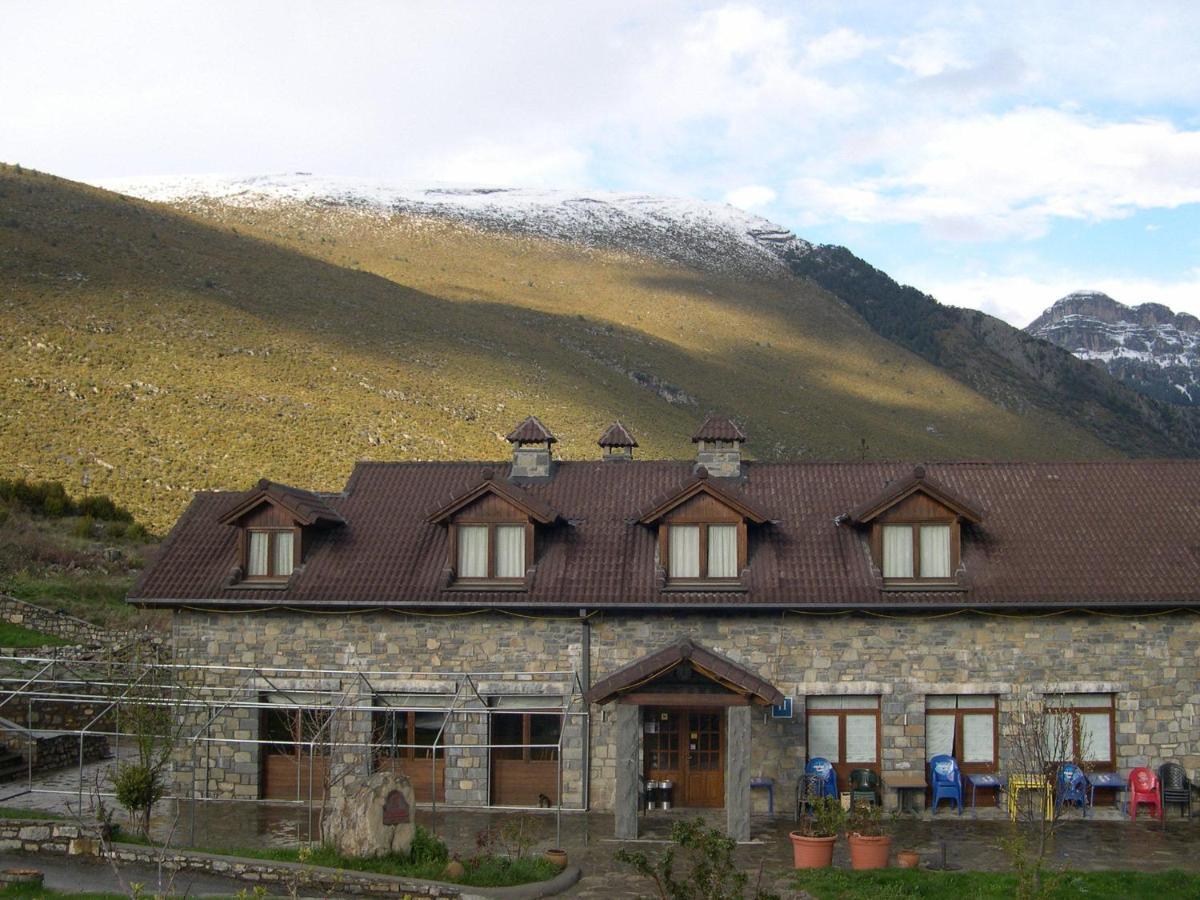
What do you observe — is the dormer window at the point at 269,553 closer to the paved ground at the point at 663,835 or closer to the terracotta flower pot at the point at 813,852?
the paved ground at the point at 663,835

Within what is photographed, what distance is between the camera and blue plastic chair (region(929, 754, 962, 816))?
2203 cm

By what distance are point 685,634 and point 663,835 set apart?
3.78 meters

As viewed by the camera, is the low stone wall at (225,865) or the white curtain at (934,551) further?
the white curtain at (934,551)

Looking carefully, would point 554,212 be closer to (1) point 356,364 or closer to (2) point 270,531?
(1) point 356,364

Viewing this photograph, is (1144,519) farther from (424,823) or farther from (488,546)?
(424,823)

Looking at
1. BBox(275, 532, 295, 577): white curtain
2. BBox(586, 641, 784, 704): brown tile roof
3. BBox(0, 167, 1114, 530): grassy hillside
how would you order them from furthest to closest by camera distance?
BBox(0, 167, 1114, 530): grassy hillside < BBox(275, 532, 295, 577): white curtain < BBox(586, 641, 784, 704): brown tile roof

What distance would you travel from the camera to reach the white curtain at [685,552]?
2330 centimetres

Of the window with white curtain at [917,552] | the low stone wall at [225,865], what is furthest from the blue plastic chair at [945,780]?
the low stone wall at [225,865]

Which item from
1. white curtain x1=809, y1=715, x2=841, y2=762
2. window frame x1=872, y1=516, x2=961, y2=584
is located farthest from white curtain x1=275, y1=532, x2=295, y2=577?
window frame x1=872, y1=516, x2=961, y2=584

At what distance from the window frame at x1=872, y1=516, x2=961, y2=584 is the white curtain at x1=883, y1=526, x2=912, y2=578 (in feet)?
0.16

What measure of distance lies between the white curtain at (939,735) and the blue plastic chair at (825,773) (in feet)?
6.25

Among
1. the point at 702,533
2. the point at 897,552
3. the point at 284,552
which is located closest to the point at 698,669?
the point at 702,533

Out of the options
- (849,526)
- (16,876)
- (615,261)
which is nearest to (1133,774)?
(849,526)

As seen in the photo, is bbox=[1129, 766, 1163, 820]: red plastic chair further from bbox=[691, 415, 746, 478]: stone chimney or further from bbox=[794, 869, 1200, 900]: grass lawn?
bbox=[691, 415, 746, 478]: stone chimney
